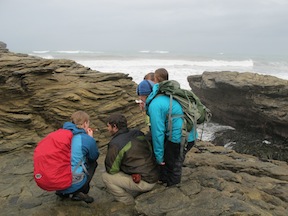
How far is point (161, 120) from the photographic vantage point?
4395 mm

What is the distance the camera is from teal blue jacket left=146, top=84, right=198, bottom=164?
4.39 meters

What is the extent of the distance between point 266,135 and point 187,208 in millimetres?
10593

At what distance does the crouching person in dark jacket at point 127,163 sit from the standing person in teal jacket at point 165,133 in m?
0.20

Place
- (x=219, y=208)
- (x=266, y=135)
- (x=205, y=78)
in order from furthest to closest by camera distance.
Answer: (x=205, y=78) < (x=266, y=135) < (x=219, y=208)

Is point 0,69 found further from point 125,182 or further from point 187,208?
point 187,208

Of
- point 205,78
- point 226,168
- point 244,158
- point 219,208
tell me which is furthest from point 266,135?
point 219,208

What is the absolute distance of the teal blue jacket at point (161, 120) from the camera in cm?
439

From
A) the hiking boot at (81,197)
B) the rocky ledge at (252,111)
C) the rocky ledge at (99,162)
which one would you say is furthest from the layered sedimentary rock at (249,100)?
the hiking boot at (81,197)

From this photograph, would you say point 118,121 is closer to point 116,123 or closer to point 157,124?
point 116,123

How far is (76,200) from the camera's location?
190 inches

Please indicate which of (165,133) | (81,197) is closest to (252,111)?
(165,133)

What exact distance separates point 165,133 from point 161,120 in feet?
0.90

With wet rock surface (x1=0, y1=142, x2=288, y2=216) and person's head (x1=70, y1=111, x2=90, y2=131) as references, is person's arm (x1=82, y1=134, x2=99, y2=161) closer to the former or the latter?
person's head (x1=70, y1=111, x2=90, y2=131)

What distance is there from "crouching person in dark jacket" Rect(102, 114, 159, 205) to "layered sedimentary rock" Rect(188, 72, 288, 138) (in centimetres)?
961
